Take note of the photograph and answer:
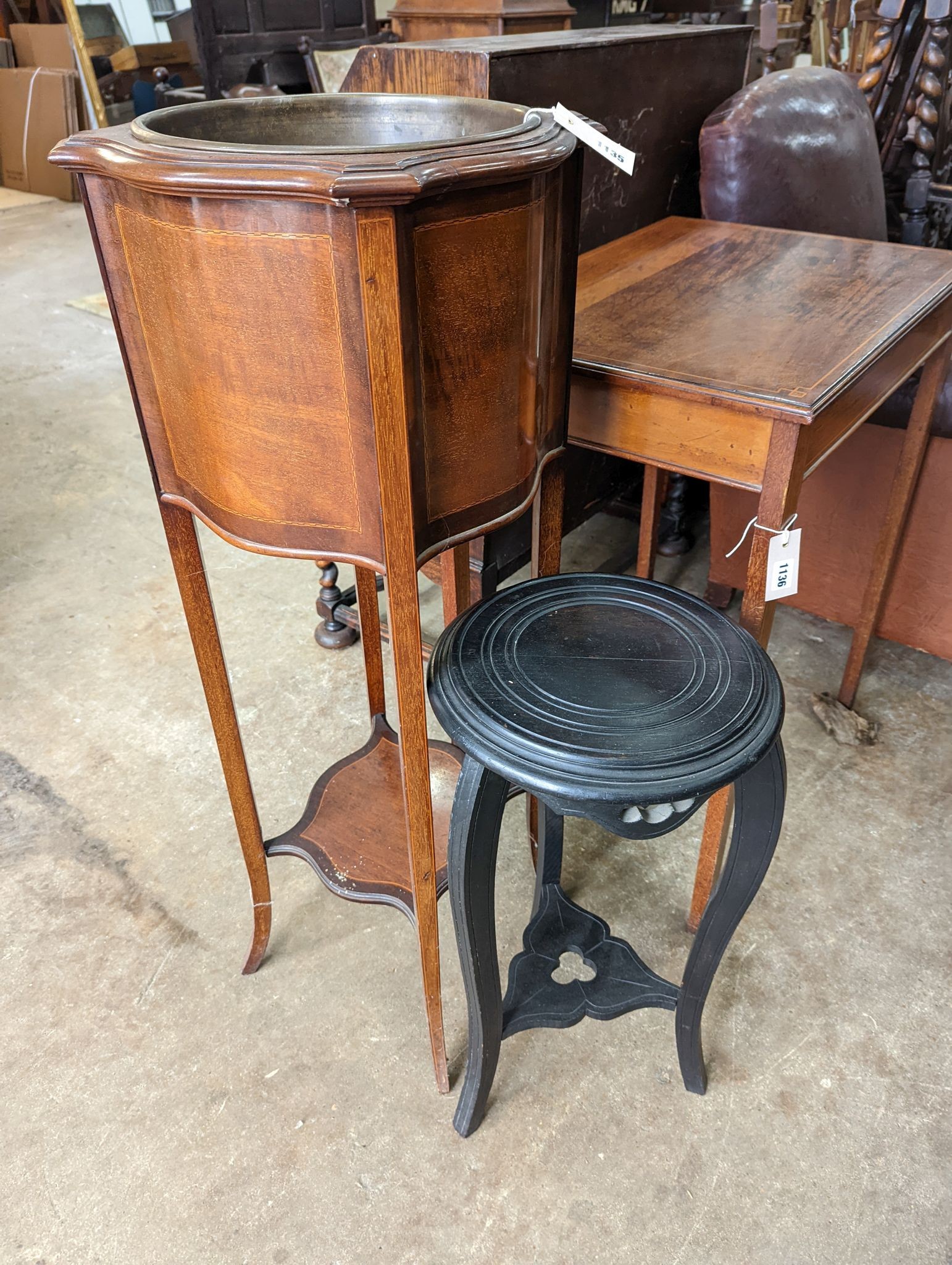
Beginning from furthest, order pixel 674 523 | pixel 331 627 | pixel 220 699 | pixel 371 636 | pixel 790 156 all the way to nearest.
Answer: pixel 674 523 < pixel 331 627 < pixel 790 156 < pixel 371 636 < pixel 220 699

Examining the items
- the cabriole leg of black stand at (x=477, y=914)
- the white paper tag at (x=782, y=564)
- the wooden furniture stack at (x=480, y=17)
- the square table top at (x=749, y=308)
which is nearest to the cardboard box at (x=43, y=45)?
the wooden furniture stack at (x=480, y=17)

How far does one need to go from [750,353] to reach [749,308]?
197 mm

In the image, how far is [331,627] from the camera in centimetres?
221

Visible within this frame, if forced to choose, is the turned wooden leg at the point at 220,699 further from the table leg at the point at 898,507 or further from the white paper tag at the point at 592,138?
the table leg at the point at 898,507

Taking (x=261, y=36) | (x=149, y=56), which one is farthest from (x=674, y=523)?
(x=149, y=56)

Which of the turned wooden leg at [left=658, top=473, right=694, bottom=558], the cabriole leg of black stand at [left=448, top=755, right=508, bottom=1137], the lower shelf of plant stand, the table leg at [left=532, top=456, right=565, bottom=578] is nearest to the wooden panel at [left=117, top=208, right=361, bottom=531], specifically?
the cabriole leg of black stand at [left=448, top=755, right=508, bottom=1137]

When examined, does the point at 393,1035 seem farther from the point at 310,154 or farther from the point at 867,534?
the point at 867,534

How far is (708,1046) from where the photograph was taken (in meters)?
1.36

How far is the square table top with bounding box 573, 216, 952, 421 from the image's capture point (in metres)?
1.12

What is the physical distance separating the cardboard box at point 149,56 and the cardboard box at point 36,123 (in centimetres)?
57

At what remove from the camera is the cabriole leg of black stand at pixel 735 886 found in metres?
1.07

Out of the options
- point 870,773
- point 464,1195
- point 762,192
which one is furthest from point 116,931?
point 762,192

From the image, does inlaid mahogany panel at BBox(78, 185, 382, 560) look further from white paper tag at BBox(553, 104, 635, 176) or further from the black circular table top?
white paper tag at BBox(553, 104, 635, 176)

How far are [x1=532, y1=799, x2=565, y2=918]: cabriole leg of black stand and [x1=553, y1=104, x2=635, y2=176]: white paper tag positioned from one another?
34.7 inches
